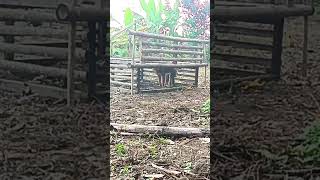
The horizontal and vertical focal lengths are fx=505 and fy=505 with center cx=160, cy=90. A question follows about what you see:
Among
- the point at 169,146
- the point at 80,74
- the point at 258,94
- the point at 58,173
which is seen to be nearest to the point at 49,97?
the point at 80,74

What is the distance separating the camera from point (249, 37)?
146 centimetres

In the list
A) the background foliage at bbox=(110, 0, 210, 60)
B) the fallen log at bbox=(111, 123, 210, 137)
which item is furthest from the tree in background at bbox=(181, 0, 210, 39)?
the fallen log at bbox=(111, 123, 210, 137)

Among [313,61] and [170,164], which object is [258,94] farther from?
[170,164]

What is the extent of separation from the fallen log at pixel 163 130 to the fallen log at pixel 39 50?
9.2 inches

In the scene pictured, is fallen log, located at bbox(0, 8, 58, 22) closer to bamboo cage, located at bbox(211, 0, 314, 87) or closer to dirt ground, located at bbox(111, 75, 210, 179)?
dirt ground, located at bbox(111, 75, 210, 179)

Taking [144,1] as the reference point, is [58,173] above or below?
below

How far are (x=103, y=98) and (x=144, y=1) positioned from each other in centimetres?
31

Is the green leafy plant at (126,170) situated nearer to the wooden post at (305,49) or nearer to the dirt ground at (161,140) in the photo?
the dirt ground at (161,140)

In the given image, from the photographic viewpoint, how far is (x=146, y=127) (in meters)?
1.46

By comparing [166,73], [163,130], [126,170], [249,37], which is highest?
[249,37]

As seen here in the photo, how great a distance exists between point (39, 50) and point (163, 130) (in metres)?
0.43

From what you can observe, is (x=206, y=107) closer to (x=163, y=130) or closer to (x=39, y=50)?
(x=163, y=130)

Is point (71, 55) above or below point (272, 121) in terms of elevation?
above

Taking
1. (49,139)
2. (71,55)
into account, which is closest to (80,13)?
(71,55)
